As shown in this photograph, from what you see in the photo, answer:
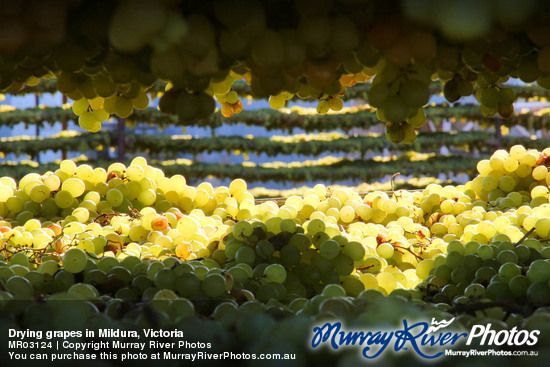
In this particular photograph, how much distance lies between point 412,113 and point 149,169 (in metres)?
1.02

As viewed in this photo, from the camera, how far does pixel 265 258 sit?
3.21ft

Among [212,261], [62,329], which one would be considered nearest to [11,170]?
[212,261]

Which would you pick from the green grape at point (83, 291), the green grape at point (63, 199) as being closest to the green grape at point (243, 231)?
the green grape at point (83, 291)

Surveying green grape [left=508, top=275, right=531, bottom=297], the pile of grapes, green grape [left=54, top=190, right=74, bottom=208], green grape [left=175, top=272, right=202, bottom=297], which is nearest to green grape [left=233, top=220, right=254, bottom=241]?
the pile of grapes

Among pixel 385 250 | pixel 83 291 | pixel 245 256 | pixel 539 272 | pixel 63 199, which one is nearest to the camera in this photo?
pixel 83 291

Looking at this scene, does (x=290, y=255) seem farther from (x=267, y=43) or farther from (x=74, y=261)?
(x=267, y=43)

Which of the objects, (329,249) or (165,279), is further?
(329,249)

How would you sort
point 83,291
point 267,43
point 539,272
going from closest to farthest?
point 267,43 → point 83,291 → point 539,272

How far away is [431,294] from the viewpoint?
94 cm

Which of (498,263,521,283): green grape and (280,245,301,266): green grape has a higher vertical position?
(280,245,301,266): green grape

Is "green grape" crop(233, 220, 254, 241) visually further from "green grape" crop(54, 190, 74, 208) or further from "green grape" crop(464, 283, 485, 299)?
"green grape" crop(54, 190, 74, 208)

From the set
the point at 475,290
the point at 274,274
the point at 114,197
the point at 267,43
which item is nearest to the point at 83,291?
the point at 274,274

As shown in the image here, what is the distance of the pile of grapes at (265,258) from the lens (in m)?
0.51

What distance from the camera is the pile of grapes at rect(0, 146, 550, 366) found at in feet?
1.67
